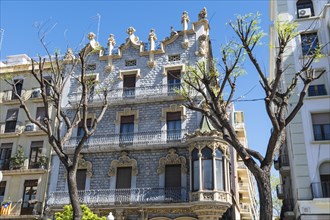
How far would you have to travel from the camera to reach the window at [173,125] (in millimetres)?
23062

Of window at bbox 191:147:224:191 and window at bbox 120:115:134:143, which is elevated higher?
window at bbox 120:115:134:143

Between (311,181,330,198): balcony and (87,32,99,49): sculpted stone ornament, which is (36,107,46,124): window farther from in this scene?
(311,181,330,198): balcony

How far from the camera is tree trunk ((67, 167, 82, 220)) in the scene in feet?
41.3

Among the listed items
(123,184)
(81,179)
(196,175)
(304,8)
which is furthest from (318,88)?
(81,179)

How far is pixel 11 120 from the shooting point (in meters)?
27.7

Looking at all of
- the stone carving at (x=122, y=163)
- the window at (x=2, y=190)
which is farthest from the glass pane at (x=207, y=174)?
the window at (x=2, y=190)

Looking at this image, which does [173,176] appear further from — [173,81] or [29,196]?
[29,196]

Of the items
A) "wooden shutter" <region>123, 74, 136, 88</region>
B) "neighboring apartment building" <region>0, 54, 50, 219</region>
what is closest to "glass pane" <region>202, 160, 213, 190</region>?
"wooden shutter" <region>123, 74, 136, 88</region>

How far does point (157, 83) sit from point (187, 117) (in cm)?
337

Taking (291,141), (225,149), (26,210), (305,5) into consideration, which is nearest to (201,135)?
(225,149)

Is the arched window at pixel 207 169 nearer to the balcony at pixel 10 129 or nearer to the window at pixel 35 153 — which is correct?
the window at pixel 35 153

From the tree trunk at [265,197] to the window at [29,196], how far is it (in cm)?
1797

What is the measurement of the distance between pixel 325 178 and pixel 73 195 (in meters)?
A: 13.4

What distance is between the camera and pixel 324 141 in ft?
65.2
